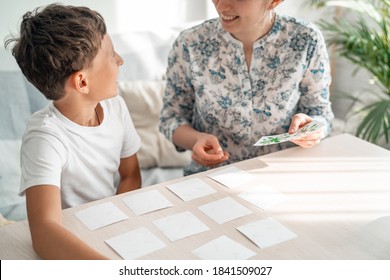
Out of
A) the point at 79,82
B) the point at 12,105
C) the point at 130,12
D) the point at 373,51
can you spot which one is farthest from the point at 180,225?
the point at 373,51

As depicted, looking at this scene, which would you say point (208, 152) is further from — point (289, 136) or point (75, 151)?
point (75, 151)

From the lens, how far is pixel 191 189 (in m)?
1.37

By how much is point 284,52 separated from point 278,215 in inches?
25.5

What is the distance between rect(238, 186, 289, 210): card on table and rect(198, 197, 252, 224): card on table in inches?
1.6

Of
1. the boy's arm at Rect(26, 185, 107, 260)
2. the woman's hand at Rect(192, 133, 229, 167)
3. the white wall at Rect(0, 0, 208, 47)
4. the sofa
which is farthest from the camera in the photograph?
the white wall at Rect(0, 0, 208, 47)

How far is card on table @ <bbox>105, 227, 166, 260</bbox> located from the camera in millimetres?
1109

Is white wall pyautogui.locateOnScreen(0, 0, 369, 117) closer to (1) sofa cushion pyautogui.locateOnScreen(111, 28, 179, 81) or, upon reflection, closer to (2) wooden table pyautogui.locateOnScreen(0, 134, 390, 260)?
(1) sofa cushion pyautogui.locateOnScreen(111, 28, 179, 81)

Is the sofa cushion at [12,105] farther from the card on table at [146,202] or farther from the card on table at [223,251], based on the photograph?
the card on table at [223,251]

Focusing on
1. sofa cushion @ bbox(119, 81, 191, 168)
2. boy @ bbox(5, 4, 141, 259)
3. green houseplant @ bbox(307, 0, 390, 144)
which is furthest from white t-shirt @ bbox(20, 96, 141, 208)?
green houseplant @ bbox(307, 0, 390, 144)

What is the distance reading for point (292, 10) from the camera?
3.00 m
